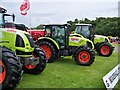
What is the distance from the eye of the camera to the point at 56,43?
1162 cm

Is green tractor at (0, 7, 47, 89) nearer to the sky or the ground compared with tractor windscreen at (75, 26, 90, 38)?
nearer to the ground

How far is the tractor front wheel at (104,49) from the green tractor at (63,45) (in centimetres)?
352

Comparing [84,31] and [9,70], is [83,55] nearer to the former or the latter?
[84,31]

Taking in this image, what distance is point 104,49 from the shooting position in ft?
52.2

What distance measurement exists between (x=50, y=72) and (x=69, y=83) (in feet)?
6.01

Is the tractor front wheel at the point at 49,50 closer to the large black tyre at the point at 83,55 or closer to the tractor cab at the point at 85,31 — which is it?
the large black tyre at the point at 83,55

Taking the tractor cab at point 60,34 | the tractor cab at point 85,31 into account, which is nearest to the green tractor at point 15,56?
the tractor cab at point 60,34

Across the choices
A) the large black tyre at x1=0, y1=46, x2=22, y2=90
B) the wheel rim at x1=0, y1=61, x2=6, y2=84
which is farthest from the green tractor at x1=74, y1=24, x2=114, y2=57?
the wheel rim at x1=0, y1=61, x2=6, y2=84

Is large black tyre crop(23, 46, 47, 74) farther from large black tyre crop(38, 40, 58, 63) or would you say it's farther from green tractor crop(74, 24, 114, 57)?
green tractor crop(74, 24, 114, 57)

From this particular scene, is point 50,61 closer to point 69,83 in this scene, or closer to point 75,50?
point 75,50

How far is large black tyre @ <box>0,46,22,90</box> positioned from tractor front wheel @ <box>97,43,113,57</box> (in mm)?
10531

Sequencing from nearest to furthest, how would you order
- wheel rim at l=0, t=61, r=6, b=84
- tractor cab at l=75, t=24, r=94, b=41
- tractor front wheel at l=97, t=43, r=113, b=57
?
1. wheel rim at l=0, t=61, r=6, b=84
2. tractor cab at l=75, t=24, r=94, b=41
3. tractor front wheel at l=97, t=43, r=113, b=57

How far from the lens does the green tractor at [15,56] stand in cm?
567

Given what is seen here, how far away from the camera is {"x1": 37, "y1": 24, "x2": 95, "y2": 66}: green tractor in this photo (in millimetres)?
11197
